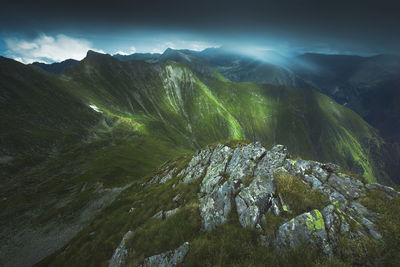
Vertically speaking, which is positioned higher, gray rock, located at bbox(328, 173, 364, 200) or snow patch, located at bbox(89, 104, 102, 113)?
gray rock, located at bbox(328, 173, 364, 200)

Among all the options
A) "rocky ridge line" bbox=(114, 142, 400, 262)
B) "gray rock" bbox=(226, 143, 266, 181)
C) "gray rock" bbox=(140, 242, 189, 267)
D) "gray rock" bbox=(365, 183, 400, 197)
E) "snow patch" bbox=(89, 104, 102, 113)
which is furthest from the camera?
"snow patch" bbox=(89, 104, 102, 113)

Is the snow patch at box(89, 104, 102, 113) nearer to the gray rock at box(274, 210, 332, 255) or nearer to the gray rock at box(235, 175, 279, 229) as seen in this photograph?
the gray rock at box(235, 175, 279, 229)

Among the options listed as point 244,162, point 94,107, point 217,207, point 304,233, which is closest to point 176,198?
point 217,207

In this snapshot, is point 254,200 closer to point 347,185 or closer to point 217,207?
point 217,207

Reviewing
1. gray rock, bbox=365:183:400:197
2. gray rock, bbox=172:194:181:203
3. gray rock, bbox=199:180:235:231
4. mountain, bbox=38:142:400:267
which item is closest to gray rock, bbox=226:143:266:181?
mountain, bbox=38:142:400:267

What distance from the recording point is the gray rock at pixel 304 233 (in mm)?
8516

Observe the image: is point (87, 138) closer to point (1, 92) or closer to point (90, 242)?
point (1, 92)

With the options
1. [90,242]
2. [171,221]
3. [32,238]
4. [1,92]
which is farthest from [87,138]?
[171,221]

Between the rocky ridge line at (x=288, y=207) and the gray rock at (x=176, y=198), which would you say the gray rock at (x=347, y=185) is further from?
the gray rock at (x=176, y=198)

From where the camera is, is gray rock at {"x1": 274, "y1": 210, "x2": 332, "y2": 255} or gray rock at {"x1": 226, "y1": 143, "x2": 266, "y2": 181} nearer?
gray rock at {"x1": 274, "y1": 210, "x2": 332, "y2": 255}

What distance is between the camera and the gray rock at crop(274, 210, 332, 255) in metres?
8.52

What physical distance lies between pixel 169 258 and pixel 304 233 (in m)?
7.86

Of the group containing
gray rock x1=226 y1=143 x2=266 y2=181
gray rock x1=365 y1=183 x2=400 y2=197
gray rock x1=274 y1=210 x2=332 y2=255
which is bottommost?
gray rock x1=226 y1=143 x2=266 y2=181

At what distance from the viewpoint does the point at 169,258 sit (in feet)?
31.9
